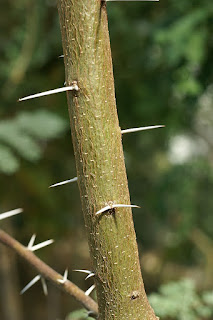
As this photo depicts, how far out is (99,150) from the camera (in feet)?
2.11

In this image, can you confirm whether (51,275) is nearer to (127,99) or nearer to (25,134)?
(25,134)

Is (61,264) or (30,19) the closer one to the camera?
(30,19)

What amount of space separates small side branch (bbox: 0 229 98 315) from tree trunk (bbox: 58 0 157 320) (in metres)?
0.11

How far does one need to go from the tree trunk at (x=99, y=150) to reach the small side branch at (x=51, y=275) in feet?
0.35

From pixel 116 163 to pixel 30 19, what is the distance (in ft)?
5.50

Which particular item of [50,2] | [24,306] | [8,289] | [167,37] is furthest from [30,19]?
[24,306]

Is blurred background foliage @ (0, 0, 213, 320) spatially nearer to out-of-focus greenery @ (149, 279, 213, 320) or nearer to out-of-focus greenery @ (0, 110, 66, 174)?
out-of-focus greenery @ (0, 110, 66, 174)

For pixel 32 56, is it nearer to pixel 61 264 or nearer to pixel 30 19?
pixel 30 19

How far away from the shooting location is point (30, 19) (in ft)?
7.02

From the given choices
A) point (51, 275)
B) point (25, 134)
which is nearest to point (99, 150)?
point (51, 275)

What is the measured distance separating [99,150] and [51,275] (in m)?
0.29

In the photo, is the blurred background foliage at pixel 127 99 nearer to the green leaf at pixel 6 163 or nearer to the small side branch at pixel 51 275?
the green leaf at pixel 6 163

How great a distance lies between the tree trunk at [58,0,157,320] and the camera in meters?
0.63

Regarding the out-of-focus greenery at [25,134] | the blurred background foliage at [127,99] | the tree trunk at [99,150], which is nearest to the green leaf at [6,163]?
the out-of-focus greenery at [25,134]
